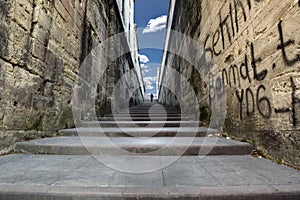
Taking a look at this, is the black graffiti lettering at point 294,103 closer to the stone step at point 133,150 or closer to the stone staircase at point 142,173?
the stone staircase at point 142,173

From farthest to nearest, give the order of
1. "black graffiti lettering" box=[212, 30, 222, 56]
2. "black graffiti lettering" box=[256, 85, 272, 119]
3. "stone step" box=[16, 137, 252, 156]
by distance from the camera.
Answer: "black graffiti lettering" box=[212, 30, 222, 56], "stone step" box=[16, 137, 252, 156], "black graffiti lettering" box=[256, 85, 272, 119]

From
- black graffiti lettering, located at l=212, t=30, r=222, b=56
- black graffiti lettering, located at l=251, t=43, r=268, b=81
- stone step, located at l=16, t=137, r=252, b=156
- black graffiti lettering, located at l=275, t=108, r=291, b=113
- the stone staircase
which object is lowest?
the stone staircase

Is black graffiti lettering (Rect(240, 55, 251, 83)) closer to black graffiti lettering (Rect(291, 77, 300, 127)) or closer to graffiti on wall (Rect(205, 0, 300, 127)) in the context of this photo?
graffiti on wall (Rect(205, 0, 300, 127))

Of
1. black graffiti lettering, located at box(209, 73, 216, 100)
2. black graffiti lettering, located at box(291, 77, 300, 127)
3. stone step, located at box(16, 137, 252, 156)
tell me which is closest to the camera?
black graffiti lettering, located at box(291, 77, 300, 127)

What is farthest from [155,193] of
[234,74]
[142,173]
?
[234,74]

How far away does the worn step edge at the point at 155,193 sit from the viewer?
1.08 metres

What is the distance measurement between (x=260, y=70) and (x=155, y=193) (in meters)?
1.78

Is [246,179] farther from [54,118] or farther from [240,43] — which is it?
[54,118]

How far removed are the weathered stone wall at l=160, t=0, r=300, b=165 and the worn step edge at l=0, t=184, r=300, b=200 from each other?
0.61 m

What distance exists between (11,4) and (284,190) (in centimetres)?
310

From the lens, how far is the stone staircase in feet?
3.61

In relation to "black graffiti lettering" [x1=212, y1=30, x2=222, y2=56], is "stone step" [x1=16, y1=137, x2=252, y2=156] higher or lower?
lower

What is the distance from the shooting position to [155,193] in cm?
110

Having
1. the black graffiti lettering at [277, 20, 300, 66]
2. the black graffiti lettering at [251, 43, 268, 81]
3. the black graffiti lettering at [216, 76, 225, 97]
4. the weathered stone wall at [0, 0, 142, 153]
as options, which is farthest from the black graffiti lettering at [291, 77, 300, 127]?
the weathered stone wall at [0, 0, 142, 153]
